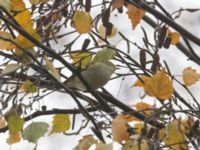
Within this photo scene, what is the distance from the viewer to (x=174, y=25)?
2.05ft

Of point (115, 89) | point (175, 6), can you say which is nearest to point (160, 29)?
point (115, 89)

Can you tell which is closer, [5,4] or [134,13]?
[5,4]

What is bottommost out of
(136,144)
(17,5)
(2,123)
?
(136,144)

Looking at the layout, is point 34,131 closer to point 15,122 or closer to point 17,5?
point 15,122

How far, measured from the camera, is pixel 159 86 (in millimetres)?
557

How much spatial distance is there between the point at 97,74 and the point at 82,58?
0.14ft

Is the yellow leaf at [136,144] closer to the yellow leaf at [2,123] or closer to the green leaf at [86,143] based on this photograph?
the green leaf at [86,143]

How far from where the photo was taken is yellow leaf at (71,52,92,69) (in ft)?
1.90

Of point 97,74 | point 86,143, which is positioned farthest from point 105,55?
point 86,143

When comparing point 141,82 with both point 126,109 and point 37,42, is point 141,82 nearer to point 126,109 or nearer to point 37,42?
point 126,109

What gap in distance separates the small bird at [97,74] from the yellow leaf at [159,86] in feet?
0.17

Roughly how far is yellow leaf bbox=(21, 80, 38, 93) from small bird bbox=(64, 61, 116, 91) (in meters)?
0.07

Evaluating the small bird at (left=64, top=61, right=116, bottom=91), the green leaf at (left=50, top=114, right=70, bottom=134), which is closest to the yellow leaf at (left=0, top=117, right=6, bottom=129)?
the green leaf at (left=50, top=114, right=70, bottom=134)

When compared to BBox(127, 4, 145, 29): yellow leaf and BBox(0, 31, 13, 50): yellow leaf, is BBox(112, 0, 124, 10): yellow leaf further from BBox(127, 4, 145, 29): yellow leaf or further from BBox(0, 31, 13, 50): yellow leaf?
BBox(0, 31, 13, 50): yellow leaf
